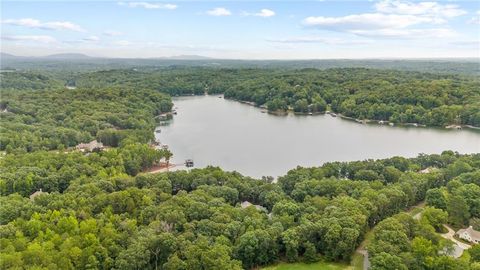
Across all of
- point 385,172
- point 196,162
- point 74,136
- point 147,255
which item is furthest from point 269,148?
point 147,255

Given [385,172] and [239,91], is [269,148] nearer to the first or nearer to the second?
[385,172]

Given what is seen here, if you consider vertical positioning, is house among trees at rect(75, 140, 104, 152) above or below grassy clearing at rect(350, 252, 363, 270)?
above

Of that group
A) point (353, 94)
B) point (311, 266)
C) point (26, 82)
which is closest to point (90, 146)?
point (311, 266)

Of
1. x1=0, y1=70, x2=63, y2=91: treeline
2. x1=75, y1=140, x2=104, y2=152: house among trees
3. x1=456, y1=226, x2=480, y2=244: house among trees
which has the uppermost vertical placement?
x1=0, y1=70, x2=63, y2=91: treeline

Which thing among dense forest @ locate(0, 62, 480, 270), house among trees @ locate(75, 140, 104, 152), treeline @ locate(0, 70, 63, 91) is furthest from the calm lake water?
treeline @ locate(0, 70, 63, 91)

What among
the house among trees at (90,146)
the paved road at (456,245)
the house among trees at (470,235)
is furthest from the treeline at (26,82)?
the house among trees at (470,235)

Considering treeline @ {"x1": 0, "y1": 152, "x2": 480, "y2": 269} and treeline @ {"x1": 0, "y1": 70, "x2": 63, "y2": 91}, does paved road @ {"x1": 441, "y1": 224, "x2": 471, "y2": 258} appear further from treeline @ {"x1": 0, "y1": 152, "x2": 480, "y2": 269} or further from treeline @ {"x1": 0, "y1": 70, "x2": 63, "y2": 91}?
treeline @ {"x1": 0, "y1": 70, "x2": 63, "y2": 91}

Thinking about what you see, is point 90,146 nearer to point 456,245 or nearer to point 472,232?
point 456,245
